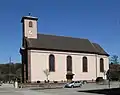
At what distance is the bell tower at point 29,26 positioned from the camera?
8056 cm

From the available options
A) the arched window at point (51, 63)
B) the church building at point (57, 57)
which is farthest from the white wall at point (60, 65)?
the arched window at point (51, 63)

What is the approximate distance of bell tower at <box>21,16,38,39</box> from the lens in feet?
264

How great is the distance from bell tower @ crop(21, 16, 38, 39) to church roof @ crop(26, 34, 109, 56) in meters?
1.44

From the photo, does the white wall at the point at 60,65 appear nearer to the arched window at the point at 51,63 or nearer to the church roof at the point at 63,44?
the arched window at the point at 51,63

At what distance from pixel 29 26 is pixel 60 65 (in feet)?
44.3

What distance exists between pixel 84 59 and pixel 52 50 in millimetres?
11080

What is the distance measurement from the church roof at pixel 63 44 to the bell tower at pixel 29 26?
1.44 m

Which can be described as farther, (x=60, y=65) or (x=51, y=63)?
(x=60, y=65)

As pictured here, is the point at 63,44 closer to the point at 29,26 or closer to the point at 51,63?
the point at 51,63

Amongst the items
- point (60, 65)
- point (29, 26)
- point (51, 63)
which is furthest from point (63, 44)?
point (29, 26)

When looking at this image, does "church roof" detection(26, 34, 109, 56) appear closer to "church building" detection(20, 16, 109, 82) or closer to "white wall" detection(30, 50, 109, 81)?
"church building" detection(20, 16, 109, 82)

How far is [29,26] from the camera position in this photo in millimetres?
80812

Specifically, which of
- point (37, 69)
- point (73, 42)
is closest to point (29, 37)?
point (37, 69)

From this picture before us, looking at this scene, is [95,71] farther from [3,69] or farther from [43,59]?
[3,69]
